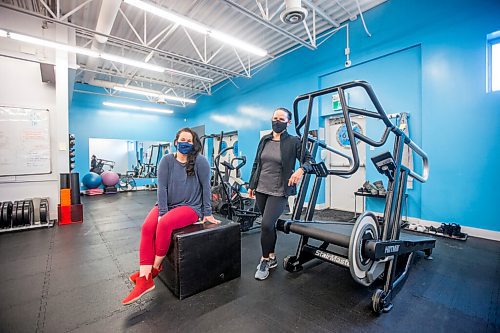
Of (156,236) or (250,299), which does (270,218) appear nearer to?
(250,299)

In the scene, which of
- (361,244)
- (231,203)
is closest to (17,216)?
(231,203)

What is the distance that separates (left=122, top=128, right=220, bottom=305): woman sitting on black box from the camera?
1.91m

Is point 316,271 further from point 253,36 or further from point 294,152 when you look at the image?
point 253,36

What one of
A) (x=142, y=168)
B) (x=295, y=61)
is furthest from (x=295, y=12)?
(x=142, y=168)

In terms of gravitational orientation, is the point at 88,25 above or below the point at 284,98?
above

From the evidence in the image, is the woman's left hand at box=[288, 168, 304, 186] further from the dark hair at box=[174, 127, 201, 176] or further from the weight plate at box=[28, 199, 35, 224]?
the weight plate at box=[28, 199, 35, 224]

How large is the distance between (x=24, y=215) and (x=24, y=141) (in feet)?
4.67

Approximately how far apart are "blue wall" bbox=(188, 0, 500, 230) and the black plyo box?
3.79 metres

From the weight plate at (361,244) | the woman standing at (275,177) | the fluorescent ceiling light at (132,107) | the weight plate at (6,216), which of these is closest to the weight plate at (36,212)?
the weight plate at (6,216)

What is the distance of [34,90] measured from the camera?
4.59 meters

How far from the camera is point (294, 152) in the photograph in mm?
2264

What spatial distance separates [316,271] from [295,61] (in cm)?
559

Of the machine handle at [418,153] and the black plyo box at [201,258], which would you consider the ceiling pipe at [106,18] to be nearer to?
the black plyo box at [201,258]

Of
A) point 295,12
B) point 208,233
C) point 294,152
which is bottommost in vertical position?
point 208,233
